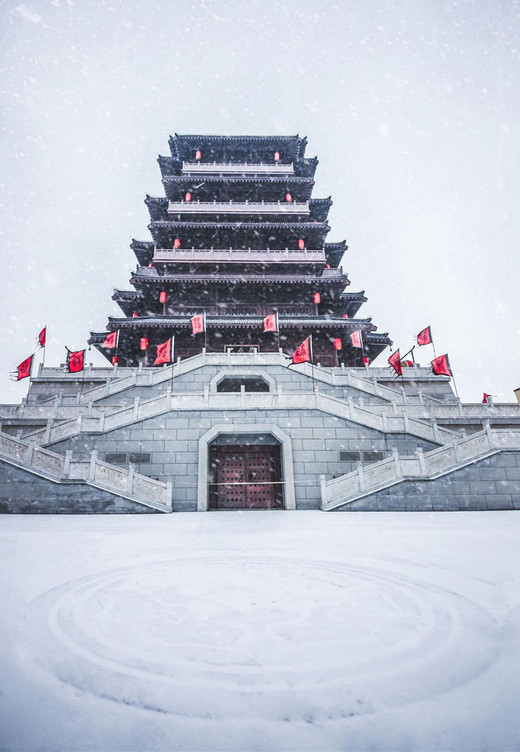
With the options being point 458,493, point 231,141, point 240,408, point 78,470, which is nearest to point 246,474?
point 240,408

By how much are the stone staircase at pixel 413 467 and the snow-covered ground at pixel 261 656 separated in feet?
25.7

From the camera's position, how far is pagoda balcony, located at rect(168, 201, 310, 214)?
27734 mm

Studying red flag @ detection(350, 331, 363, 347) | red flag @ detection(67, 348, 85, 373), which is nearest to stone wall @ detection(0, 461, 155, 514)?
red flag @ detection(67, 348, 85, 373)

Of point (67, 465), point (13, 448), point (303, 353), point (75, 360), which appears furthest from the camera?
point (75, 360)

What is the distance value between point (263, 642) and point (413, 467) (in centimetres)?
1066

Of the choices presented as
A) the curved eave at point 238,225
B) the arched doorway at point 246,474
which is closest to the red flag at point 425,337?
the arched doorway at point 246,474

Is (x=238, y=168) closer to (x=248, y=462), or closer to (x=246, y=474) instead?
(x=248, y=462)

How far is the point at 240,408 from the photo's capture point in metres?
14.4

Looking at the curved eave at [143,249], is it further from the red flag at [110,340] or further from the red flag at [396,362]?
the red flag at [396,362]

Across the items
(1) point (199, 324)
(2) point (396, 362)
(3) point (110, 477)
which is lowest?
(3) point (110, 477)

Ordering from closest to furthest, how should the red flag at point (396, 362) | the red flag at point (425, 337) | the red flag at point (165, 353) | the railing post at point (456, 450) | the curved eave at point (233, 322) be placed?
the railing post at point (456, 450) < the red flag at point (165, 353) < the red flag at point (396, 362) < the red flag at point (425, 337) < the curved eave at point (233, 322)

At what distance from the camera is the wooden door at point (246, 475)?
15125mm

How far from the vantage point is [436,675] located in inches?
60.6

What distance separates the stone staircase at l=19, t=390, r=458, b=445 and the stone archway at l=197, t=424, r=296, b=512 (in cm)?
96
